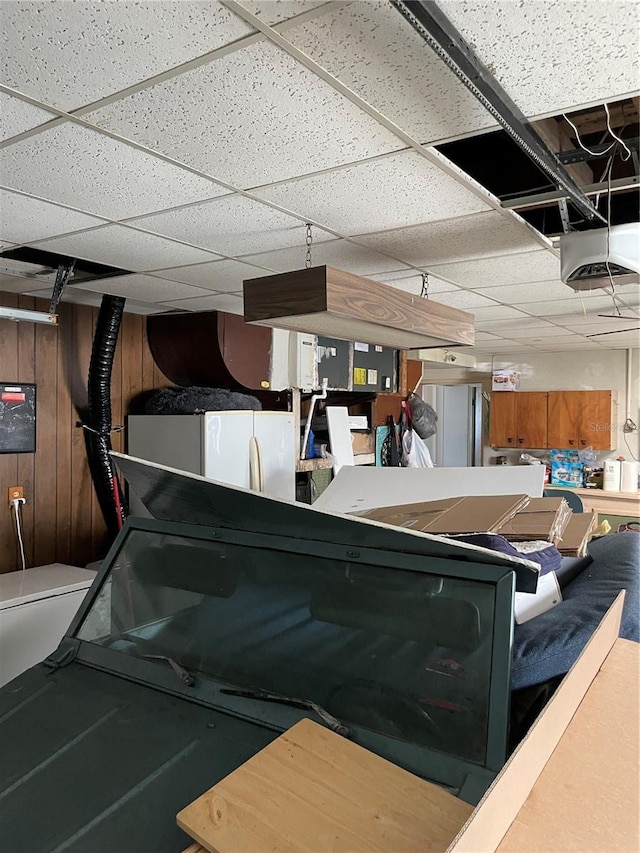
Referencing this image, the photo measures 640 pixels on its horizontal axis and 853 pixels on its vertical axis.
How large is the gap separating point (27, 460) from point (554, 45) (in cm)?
384

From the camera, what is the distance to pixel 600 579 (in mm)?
2418

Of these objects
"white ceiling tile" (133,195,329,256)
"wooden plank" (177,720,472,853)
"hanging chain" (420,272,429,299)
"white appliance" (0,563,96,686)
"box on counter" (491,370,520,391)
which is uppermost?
Answer: "white ceiling tile" (133,195,329,256)

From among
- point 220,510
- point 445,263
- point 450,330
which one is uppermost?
point 445,263

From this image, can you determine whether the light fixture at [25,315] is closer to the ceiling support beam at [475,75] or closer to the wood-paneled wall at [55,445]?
the wood-paneled wall at [55,445]

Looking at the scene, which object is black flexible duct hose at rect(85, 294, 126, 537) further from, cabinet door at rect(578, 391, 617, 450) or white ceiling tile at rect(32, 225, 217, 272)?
cabinet door at rect(578, 391, 617, 450)

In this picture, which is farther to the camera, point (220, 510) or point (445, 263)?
point (445, 263)

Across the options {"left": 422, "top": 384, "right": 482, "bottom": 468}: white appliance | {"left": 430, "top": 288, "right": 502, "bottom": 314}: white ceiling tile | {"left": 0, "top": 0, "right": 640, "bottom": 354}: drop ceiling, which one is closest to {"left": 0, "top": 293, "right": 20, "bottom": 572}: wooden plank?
{"left": 0, "top": 0, "right": 640, "bottom": 354}: drop ceiling

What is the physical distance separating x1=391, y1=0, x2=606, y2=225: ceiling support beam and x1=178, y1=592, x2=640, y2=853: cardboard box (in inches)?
52.0

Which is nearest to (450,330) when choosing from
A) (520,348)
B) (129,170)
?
(129,170)

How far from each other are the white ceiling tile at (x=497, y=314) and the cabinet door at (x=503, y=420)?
9.20ft

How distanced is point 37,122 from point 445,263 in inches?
85.5

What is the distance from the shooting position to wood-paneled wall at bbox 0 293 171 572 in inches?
160

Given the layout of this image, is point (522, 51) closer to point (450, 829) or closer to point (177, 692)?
point (450, 829)

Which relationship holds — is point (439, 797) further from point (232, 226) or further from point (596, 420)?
point (596, 420)
